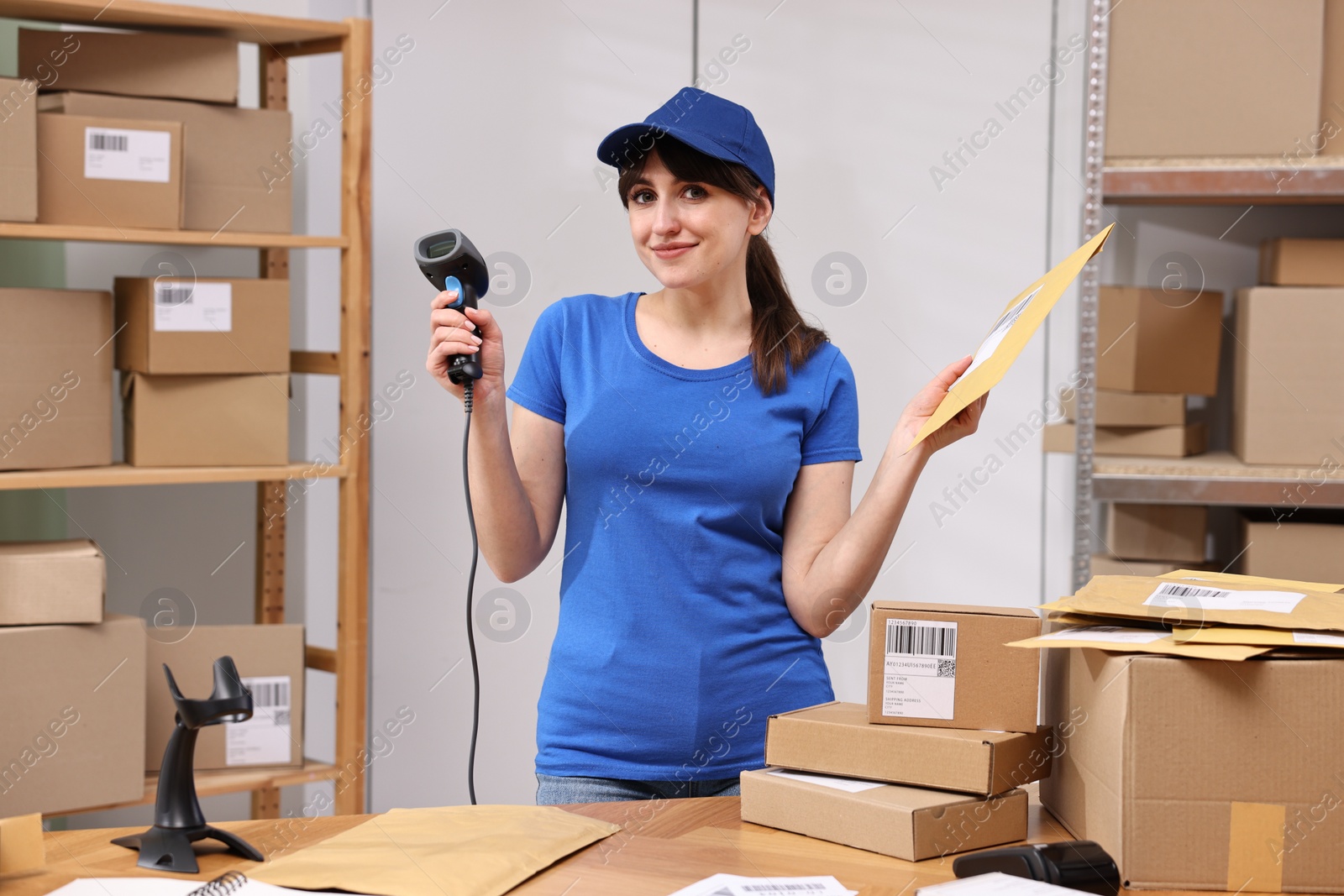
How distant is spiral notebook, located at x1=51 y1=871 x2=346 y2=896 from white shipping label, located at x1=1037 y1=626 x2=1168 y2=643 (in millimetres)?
682

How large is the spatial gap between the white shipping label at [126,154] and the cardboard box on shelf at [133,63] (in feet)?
0.41

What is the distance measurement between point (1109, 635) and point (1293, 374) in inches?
44.0

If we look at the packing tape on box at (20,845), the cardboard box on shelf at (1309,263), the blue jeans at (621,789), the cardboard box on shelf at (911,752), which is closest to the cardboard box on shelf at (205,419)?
the blue jeans at (621,789)

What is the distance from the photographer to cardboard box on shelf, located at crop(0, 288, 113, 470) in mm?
2014

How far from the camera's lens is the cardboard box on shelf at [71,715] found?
194 cm

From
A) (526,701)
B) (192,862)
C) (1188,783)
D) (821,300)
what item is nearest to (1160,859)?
(1188,783)

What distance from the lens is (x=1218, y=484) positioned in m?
1.85

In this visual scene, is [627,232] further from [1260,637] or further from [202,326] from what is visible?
[1260,637]

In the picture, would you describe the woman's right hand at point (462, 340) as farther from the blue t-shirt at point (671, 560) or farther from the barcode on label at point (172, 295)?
the barcode on label at point (172, 295)

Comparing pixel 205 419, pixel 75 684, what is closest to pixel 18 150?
pixel 205 419

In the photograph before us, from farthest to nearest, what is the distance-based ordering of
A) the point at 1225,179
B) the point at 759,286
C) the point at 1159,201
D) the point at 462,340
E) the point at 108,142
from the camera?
the point at 108,142 < the point at 1159,201 < the point at 1225,179 < the point at 759,286 < the point at 462,340

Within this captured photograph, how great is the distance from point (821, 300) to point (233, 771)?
1585 millimetres

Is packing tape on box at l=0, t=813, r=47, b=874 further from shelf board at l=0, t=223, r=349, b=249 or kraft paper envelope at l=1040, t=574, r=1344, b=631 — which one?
shelf board at l=0, t=223, r=349, b=249

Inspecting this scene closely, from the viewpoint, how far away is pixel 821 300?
8.10 feet
